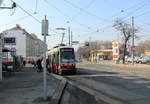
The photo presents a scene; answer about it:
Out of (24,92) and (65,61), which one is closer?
(24,92)

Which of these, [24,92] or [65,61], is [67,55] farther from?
[24,92]

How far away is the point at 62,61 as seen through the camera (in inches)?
1160

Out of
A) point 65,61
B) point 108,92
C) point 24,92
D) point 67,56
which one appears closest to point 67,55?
point 67,56

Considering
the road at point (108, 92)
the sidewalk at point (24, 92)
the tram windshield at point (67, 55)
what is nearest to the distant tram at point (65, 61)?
the tram windshield at point (67, 55)

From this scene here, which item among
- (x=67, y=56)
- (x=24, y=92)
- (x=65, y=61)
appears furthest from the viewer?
(x=67, y=56)

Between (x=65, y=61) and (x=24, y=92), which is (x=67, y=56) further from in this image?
(x=24, y=92)

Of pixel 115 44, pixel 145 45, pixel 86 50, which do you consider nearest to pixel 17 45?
pixel 86 50

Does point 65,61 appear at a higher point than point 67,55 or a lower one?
lower

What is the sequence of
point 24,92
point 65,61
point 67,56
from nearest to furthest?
point 24,92, point 65,61, point 67,56

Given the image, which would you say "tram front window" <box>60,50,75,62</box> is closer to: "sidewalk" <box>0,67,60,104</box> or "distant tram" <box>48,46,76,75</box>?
"distant tram" <box>48,46,76,75</box>

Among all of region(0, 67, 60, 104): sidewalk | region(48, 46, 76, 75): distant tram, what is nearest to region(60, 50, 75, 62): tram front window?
region(48, 46, 76, 75): distant tram

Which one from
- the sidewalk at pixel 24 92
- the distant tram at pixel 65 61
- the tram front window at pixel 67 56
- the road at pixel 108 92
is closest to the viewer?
the sidewalk at pixel 24 92

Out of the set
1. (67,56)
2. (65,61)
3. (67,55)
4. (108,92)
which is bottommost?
(108,92)

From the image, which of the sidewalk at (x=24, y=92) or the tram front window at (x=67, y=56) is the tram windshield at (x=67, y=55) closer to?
the tram front window at (x=67, y=56)
